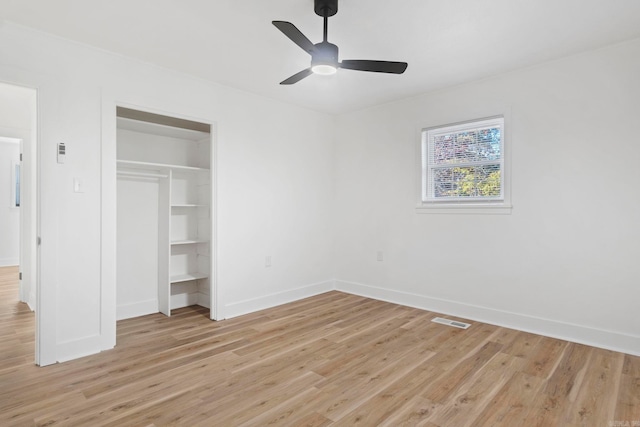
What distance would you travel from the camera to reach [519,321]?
352cm

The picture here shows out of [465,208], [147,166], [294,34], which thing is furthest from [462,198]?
[147,166]

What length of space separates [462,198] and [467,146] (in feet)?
1.94

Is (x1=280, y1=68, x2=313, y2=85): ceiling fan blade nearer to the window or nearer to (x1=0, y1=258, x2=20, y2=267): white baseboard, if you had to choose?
the window

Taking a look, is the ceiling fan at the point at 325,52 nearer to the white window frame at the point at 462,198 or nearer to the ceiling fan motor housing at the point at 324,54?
the ceiling fan motor housing at the point at 324,54

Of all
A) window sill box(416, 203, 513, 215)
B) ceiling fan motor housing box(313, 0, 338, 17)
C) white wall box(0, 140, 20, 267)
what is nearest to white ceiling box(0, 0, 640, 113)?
ceiling fan motor housing box(313, 0, 338, 17)

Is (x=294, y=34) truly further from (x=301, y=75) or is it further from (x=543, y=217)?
(x=543, y=217)

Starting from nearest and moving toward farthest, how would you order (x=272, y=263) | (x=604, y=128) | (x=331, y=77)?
(x=604, y=128)
(x=331, y=77)
(x=272, y=263)

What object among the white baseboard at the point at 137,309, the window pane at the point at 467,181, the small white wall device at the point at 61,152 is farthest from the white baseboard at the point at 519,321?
the small white wall device at the point at 61,152

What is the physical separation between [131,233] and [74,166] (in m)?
1.22

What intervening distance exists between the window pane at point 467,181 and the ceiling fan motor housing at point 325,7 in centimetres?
241

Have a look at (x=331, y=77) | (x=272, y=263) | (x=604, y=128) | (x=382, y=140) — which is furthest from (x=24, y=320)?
(x=604, y=128)

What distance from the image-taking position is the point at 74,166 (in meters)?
2.89

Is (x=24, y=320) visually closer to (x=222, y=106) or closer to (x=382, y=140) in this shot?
(x=222, y=106)

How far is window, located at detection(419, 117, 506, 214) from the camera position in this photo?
3.75 metres
